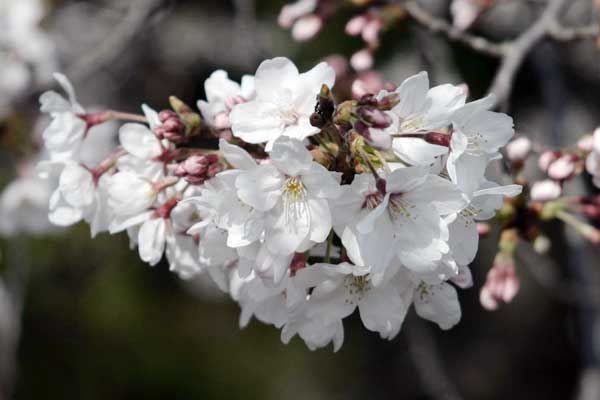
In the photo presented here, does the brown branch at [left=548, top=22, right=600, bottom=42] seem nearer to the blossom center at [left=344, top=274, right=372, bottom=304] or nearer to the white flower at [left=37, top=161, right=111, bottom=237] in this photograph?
the blossom center at [left=344, top=274, right=372, bottom=304]

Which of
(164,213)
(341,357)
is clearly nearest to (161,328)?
(341,357)

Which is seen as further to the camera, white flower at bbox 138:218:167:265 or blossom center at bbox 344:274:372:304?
white flower at bbox 138:218:167:265

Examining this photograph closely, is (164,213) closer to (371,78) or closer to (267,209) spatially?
(267,209)

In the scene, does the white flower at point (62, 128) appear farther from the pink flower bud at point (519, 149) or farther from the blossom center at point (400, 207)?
the pink flower bud at point (519, 149)

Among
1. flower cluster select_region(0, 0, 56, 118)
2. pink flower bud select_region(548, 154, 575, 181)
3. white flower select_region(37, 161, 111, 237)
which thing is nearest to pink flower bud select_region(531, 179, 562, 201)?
pink flower bud select_region(548, 154, 575, 181)

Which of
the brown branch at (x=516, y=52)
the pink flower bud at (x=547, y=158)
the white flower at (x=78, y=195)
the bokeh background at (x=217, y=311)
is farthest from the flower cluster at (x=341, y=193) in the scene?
the bokeh background at (x=217, y=311)
